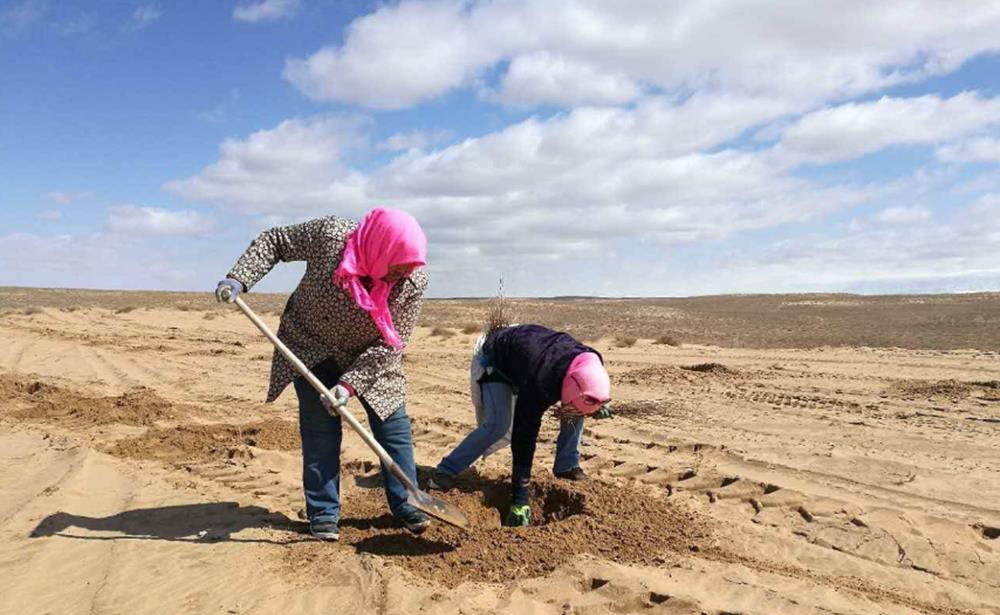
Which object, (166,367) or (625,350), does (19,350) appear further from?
(625,350)

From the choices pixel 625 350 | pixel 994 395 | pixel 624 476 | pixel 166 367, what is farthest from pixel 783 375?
pixel 166 367

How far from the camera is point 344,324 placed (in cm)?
410

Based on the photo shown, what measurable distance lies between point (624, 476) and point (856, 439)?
109 inches

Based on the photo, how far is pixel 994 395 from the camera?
9.64 m

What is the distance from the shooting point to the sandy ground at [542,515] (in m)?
3.62

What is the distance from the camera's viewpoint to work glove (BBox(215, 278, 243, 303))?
12.8 feet

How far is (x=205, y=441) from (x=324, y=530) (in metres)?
2.79

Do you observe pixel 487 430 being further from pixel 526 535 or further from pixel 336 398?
pixel 336 398

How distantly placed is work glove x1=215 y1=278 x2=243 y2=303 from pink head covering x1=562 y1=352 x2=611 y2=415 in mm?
1826

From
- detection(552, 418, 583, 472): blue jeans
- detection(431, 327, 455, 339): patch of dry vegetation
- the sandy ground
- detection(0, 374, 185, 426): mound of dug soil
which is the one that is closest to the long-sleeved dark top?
the sandy ground

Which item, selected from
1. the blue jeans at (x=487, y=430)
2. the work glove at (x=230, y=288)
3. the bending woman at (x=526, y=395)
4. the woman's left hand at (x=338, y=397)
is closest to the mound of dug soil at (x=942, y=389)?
the bending woman at (x=526, y=395)

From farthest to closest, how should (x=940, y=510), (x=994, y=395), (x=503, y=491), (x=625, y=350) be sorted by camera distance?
(x=625, y=350), (x=994, y=395), (x=503, y=491), (x=940, y=510)

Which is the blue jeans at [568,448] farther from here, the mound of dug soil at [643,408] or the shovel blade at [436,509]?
the mound of dug soil at [643,408]

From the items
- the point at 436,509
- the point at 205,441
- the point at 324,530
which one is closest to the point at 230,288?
the point at 324,530
